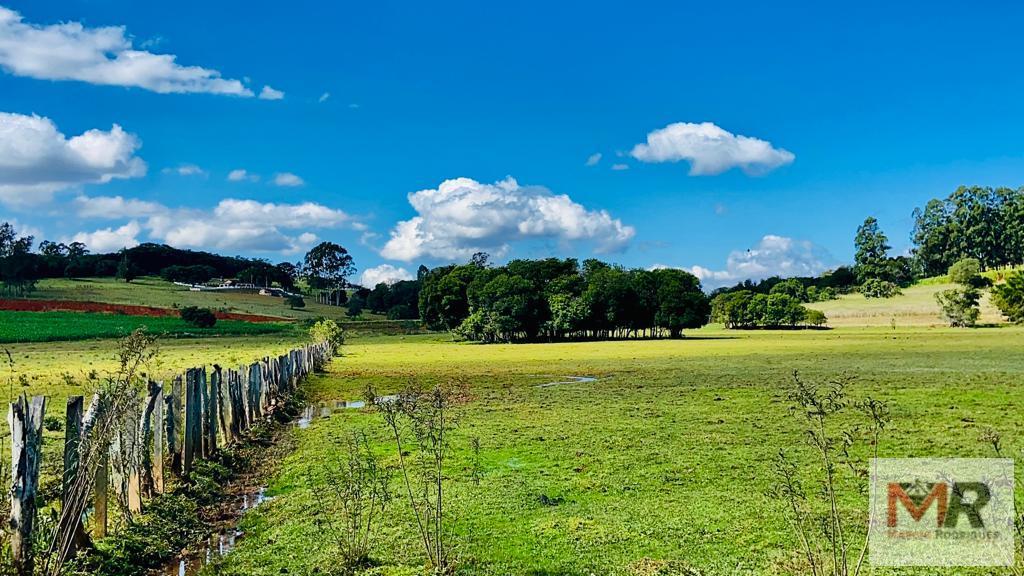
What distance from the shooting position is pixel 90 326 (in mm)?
72375

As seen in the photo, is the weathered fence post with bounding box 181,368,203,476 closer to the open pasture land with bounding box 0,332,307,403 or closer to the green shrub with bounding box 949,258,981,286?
the open pasture land with bounding box 0,332,307,403

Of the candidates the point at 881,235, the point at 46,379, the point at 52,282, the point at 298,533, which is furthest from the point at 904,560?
the point at 881,235

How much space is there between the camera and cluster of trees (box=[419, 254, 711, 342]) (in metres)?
84.8

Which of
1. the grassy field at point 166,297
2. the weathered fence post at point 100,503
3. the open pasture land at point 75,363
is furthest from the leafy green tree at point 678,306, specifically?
the weathered fence post at point 100,503

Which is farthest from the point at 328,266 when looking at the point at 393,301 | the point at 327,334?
the point at 327,334

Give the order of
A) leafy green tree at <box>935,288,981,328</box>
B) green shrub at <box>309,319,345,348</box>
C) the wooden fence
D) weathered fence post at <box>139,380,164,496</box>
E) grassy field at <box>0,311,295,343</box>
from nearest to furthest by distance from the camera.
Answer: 1. the wooden fence
2. weathered fence post at <box>139,380,164,496</box>
3. green shrub at <box>309,319,345,348</box>
4. grassy field at <box>0,311,295,343</box>
5. leafy green tree at <box>935,288,981,328</box>

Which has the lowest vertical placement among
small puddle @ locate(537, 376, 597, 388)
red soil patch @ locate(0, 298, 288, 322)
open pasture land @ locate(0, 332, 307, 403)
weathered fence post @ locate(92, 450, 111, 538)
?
small puddle @ locate(537, 376, 597, 388)

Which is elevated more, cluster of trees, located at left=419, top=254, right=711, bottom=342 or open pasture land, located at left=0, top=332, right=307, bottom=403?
cluster of trees, located at left=419, top=254, right=711, bottom=342

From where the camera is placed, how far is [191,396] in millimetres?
12867

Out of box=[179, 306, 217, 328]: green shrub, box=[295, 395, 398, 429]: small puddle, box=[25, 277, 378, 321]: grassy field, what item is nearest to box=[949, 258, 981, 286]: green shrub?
box=[25, 277, 378, 321]: grassy field

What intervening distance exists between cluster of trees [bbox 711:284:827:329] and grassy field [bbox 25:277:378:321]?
6560 centimetres

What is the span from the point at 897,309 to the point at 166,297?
11661 centimetres

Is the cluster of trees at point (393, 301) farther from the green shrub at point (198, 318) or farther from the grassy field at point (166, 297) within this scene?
the green shrub at point (198, 318)

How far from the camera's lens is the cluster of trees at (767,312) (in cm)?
11169
